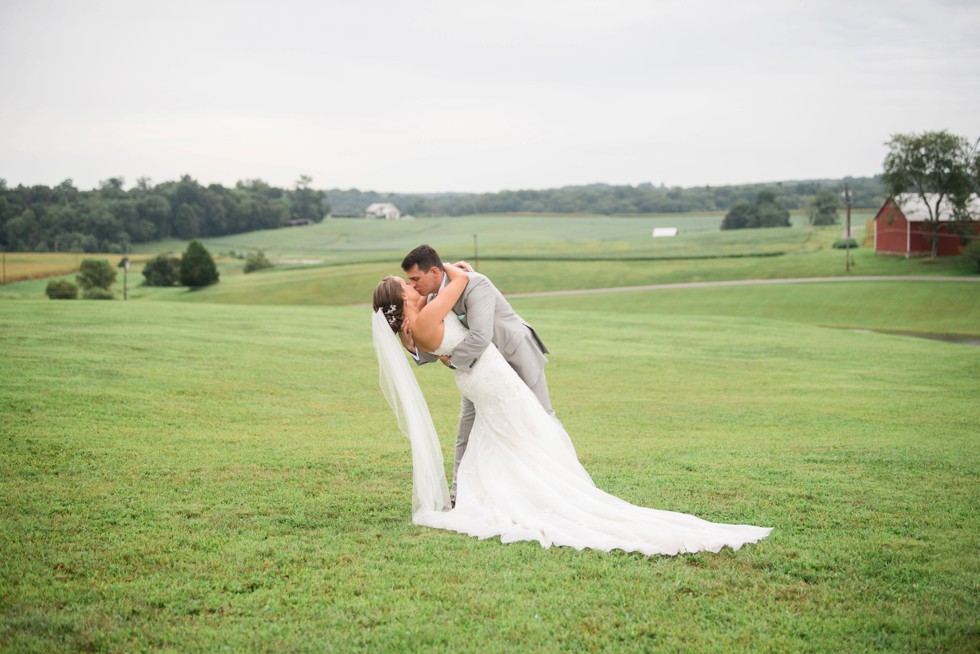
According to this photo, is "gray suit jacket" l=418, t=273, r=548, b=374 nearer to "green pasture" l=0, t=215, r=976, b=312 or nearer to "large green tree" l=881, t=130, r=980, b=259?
"green pasture" l=0, t=215, r=976, b=312

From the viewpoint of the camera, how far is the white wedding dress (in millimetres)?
7555

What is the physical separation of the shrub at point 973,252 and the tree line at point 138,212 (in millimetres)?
87402

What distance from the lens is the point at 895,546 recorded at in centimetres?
744

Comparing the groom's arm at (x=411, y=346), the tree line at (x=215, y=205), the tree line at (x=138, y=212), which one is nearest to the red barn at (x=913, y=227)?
the tree line at (x=215, y=205)

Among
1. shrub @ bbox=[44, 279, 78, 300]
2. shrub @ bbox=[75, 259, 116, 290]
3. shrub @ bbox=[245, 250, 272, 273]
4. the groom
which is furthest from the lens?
shrub @ bbox=[245, 250, 272, 273]

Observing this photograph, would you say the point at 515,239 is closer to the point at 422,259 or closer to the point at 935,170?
the point at 935,170

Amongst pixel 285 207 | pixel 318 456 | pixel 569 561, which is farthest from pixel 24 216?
pixel 569 561

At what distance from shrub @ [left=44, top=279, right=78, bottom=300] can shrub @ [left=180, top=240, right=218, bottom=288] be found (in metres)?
17.4

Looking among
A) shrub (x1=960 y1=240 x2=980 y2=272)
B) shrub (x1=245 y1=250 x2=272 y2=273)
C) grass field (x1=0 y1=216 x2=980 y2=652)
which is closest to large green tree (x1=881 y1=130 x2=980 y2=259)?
shrub (x1=960 y1=240 x2=980 y2=272)

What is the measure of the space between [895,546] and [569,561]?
3053mm

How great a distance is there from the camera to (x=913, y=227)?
7794cm

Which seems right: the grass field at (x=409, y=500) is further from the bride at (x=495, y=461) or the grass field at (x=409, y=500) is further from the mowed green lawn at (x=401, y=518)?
the bride at (x=495, y=461)

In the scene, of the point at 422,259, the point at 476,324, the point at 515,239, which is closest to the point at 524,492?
the point at 476,324

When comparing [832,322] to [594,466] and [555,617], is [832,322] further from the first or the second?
[555,617]
